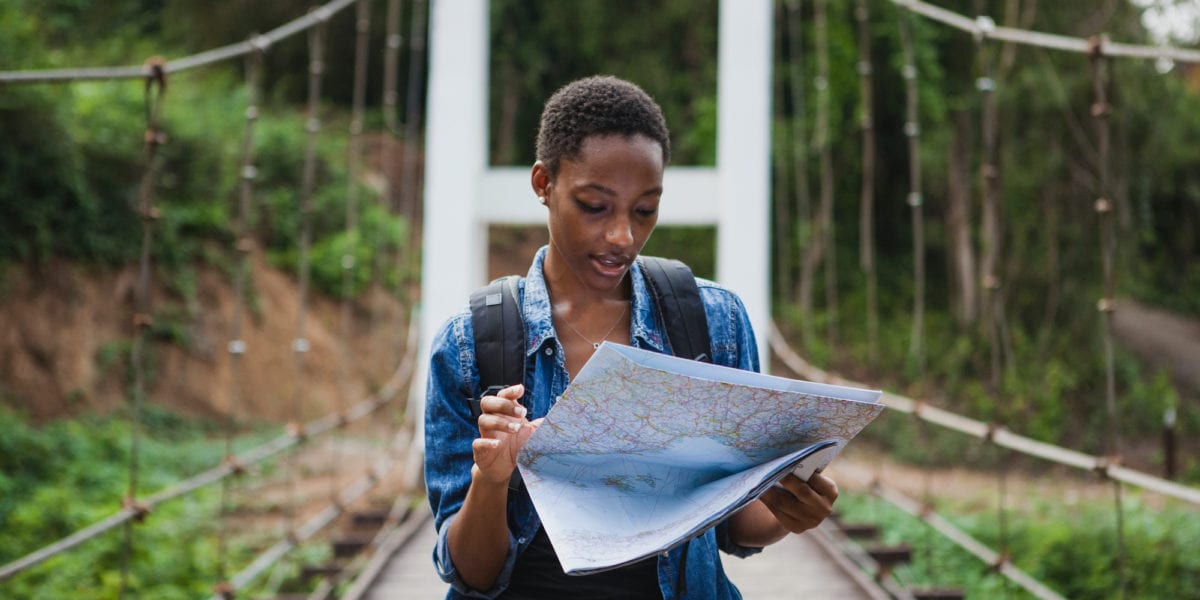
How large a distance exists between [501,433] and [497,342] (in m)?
0.11

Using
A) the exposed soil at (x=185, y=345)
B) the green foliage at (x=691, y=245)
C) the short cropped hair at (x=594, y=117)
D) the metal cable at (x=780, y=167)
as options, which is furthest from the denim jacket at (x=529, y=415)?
the green foliage at (x=691, y=245)

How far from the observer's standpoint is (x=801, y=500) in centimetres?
88

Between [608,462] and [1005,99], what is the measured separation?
23.4 feet

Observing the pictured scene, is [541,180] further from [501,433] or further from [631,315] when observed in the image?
[501,433]

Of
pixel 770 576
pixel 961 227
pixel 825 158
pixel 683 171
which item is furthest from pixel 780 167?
pixel 770 576

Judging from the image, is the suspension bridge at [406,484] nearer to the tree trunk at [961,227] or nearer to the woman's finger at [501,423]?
the woman's finger at [501,423]

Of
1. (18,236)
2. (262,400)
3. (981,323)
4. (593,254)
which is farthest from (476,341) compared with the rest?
(981,323)

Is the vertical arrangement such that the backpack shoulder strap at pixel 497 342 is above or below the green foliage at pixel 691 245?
above

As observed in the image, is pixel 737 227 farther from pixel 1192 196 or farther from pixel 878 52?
pixel 1192 196

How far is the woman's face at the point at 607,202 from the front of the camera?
0.92 m

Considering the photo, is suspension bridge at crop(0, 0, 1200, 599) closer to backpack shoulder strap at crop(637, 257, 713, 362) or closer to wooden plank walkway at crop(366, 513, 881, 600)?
wooden plank walkway at crop(366, 513, 881, 600)

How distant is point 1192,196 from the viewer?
8.45 m

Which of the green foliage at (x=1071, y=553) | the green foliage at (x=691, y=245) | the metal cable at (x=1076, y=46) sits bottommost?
the green foliage at (x=1071, y=553)

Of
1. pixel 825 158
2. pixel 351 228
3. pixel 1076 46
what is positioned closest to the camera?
pixel 1076 46
